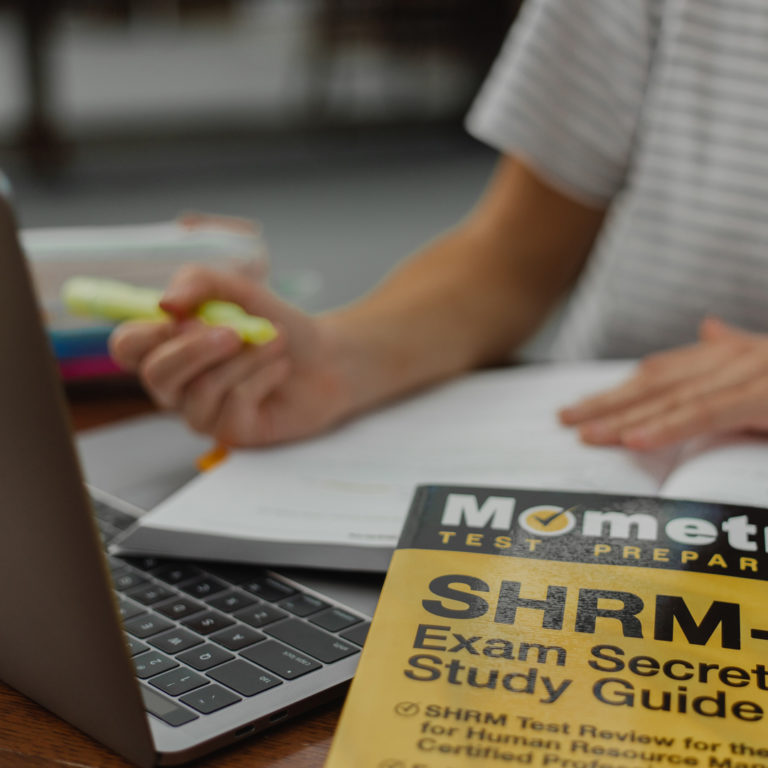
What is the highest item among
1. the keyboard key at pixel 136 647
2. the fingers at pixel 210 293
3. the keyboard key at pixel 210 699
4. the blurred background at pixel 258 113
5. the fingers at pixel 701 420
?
the fingers at pixel 210 293

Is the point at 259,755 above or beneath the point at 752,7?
beneath

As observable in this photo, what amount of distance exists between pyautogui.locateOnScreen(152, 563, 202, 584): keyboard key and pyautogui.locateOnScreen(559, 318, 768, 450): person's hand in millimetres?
235

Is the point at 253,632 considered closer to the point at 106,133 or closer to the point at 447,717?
the point at 447,717

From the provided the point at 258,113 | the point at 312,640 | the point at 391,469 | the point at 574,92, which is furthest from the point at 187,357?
the point at 258,113

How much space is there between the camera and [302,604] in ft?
1.39

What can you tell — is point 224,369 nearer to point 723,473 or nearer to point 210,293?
point 210,293

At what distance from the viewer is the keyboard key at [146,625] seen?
0.40 metres

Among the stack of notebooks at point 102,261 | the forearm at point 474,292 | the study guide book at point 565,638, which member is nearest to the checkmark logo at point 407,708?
the study guide book at point 565,638

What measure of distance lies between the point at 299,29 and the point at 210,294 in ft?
14.5

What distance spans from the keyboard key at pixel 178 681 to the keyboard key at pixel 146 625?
3 centimetres

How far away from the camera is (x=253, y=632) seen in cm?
40

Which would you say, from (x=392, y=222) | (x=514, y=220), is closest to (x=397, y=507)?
(x=514, y=220)

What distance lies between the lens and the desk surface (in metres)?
0.34

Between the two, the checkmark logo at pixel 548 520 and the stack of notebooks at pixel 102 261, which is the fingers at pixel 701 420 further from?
the stack of notebooks at pixel 102 261
